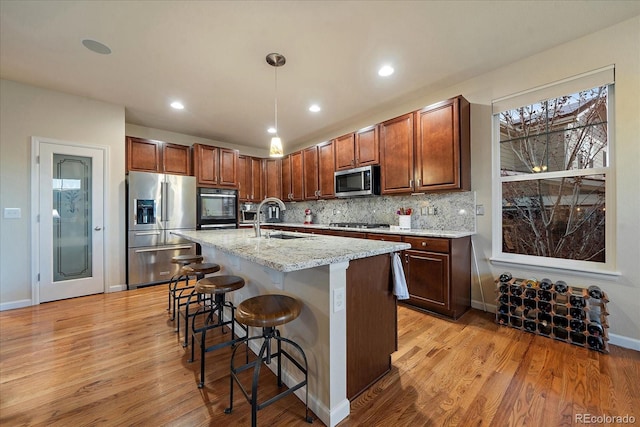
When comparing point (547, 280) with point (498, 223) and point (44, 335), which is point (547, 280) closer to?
point (498, 223)

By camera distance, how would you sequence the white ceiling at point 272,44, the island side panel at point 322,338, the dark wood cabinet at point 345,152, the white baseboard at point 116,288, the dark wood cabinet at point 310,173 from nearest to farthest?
1. the island side panel at point 322,338
2. the white ceiling at point 272,44
3. the white baseboard at point 116,288
4. the dark wood cabinet at point 345,152
5. the dark wood cabinet at point 310,173

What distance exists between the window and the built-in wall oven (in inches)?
169

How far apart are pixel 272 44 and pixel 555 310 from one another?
11.6 feet

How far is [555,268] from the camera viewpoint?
2469 mm

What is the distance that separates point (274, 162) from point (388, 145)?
3053 millimetres

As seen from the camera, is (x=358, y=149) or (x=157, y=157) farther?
(x=157, y=157)

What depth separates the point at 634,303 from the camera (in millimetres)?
2117

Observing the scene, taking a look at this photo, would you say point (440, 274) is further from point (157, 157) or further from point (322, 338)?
point (157, 157)

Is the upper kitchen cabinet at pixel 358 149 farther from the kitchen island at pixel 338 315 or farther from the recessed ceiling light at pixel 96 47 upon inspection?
the recessed ceiling light at pixel 96 47

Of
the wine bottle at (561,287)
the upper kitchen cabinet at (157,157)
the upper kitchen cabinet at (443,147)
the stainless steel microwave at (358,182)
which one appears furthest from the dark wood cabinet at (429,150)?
the upper kitchen cabinet at (157,157)

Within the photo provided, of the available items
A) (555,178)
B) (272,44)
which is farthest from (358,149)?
(555,178)

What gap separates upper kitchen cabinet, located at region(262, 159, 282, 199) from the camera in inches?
230

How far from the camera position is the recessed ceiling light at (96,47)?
235 centimetres

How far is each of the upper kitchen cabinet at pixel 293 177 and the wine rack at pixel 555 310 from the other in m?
3.64
